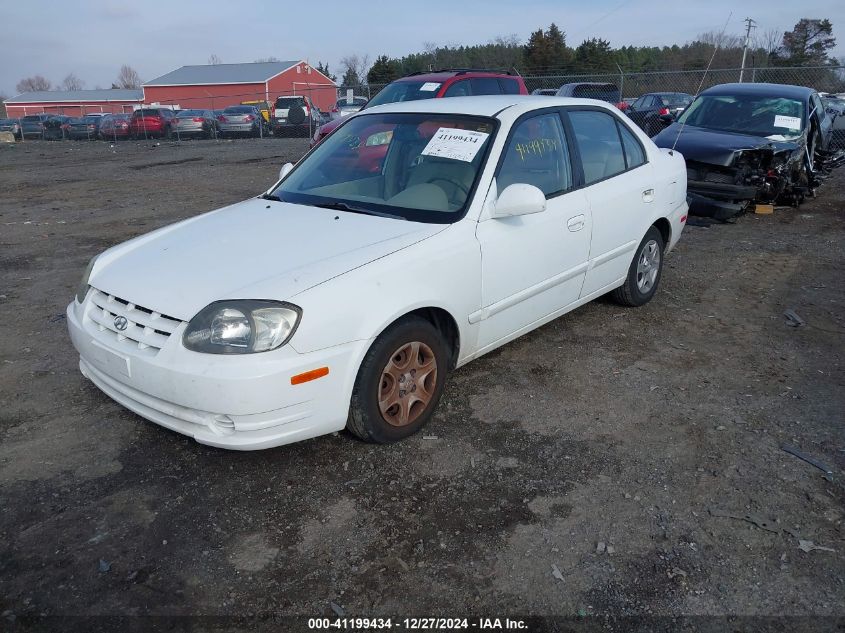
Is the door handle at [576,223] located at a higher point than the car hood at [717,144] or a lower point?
lower

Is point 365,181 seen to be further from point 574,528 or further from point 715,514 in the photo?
point 715,514

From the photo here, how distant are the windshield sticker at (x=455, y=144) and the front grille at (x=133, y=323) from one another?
6.07 feet

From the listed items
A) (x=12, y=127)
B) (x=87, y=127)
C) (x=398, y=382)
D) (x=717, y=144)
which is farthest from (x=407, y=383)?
(x=12, y=127)

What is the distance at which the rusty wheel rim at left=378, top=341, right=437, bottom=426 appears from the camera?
3.32m

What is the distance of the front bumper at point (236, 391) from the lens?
2.84 m

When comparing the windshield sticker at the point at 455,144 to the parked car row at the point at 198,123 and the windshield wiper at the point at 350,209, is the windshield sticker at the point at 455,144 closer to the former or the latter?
the windshield wiper at the point at 350,209

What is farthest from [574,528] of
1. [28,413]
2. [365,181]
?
[28,413]

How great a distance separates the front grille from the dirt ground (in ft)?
2.09

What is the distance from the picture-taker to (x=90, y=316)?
11.2 ft

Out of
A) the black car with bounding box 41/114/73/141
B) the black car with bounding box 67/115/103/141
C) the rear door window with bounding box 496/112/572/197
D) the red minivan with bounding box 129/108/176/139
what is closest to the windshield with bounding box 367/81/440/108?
the rear door window with bounding box 496/112/572/197

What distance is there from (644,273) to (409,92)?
668 centimetres

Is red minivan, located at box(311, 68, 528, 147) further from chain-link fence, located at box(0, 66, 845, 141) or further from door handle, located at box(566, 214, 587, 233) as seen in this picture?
chain-link fence, located at box(0, 66, 845, 141)

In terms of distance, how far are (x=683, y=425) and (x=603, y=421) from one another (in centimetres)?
42

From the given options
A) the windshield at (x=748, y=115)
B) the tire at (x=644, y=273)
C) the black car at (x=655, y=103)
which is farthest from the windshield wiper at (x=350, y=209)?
the black car at (x=655, y=103)
